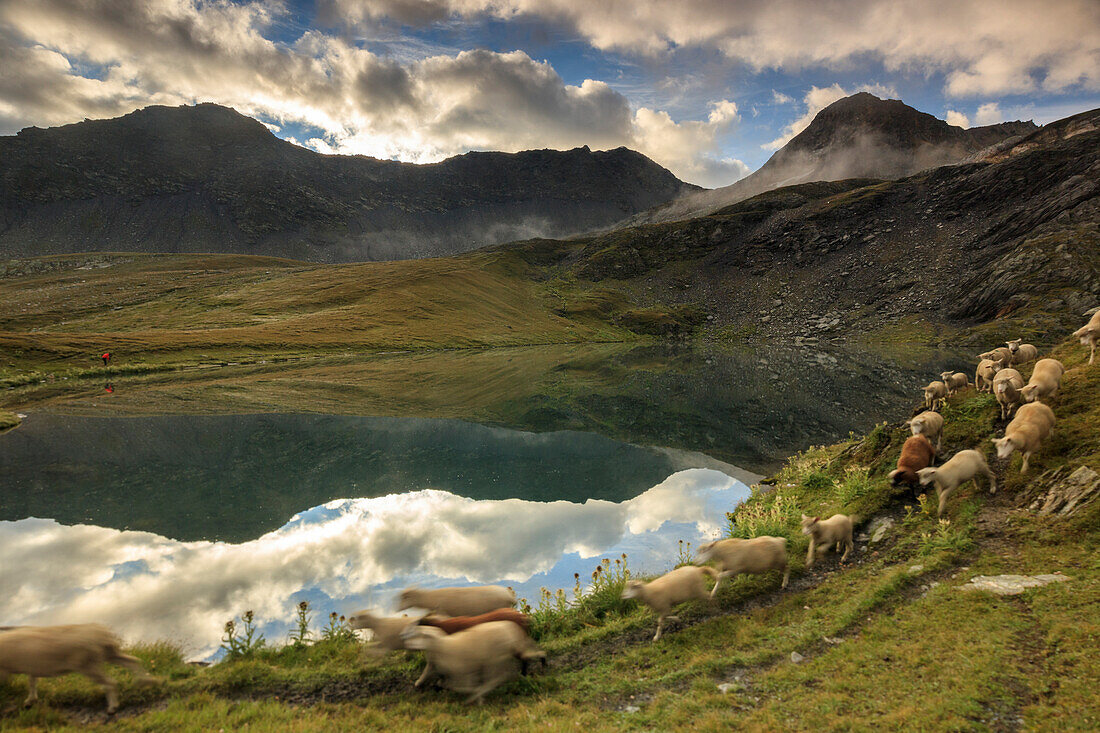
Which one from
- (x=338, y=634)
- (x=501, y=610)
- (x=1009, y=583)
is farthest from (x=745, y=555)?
(x=338, y=634)

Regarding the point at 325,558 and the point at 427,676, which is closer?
the point at 427,676

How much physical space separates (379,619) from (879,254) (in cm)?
20187

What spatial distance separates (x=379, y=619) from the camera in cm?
1016

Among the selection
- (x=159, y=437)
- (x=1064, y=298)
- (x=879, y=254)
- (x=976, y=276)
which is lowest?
(x=159, y=437)

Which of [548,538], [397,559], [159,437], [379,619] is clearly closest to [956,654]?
[379,619]

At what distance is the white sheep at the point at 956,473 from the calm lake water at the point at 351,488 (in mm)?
8254

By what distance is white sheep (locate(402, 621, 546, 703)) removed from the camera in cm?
858

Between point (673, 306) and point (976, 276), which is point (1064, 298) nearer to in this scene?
point (976, 276)

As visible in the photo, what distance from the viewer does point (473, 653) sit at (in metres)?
8.61

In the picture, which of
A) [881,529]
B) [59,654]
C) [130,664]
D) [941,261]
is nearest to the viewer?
[59,654]

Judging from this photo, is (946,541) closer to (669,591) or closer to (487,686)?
(669,591)

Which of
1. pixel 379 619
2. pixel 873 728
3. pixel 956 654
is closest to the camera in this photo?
pixel 873 728

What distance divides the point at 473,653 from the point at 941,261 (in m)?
187

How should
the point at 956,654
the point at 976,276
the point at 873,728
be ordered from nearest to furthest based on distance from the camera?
the point at 873,728, the point at 956,654, the point at 976,276
